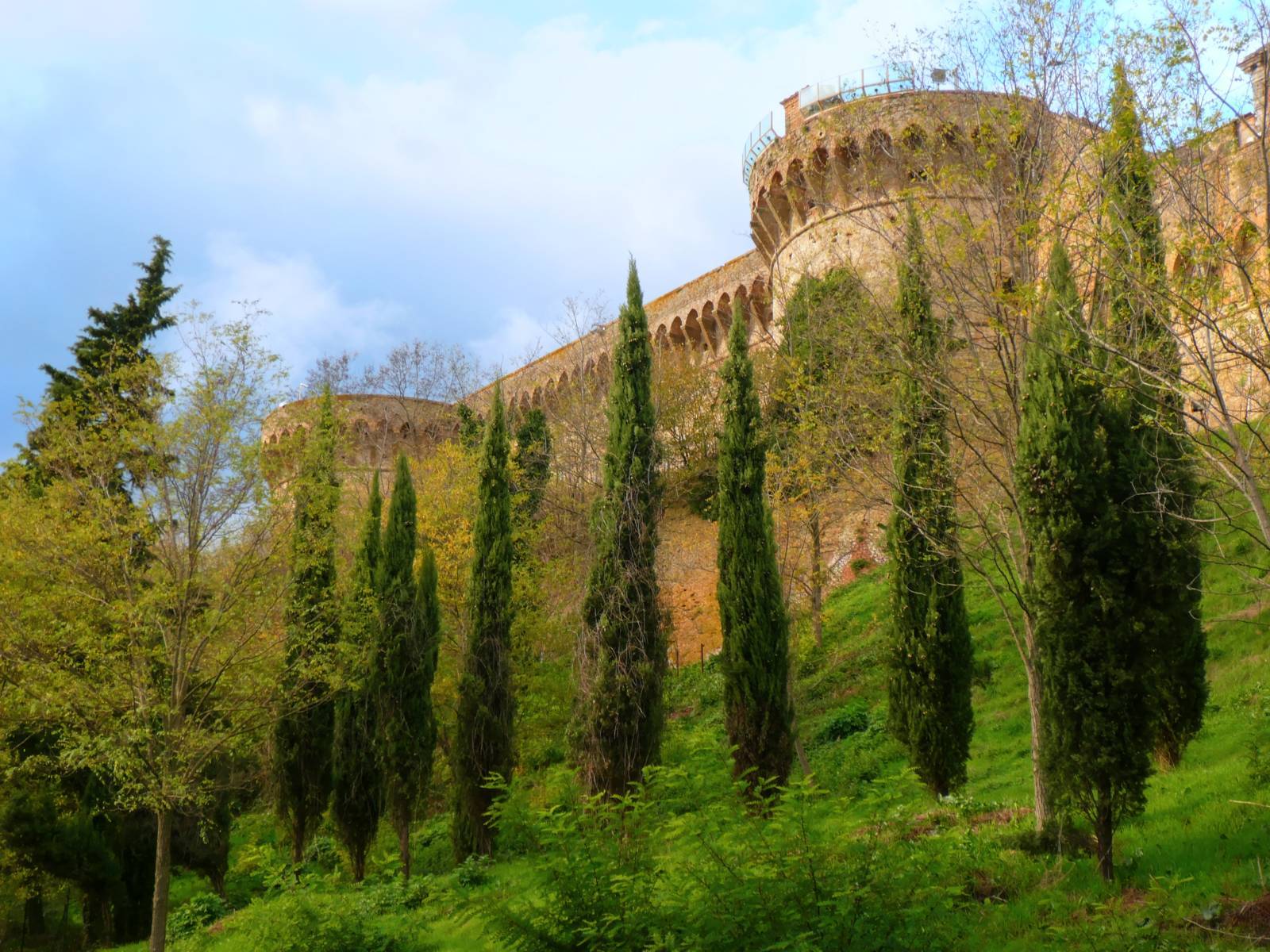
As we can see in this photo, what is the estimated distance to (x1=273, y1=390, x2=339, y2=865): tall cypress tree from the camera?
13.5 metres

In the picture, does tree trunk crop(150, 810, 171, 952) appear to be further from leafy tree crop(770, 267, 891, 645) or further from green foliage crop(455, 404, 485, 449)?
green foliage crop(455, 404, 485, 449)

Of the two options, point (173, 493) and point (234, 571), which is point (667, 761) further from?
point (173, 493)

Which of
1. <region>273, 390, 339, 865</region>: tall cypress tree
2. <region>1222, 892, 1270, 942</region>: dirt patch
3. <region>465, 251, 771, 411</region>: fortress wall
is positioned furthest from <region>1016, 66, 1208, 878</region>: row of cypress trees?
<region>465, 251, 771, 411</region>: fortress wall

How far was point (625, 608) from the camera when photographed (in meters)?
14.1

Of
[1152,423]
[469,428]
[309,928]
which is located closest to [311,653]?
[309,928]

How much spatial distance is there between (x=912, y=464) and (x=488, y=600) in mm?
7675

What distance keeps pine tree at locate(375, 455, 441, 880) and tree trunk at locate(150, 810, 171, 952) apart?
4292mm

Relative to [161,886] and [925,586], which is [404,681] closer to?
[161,886]

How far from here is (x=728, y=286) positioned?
31531 millimetres

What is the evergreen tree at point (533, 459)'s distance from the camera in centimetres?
2491

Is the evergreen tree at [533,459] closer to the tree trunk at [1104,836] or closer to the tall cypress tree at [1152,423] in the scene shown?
the tall cypress tree at [1152,423]

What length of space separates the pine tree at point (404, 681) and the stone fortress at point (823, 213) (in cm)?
324

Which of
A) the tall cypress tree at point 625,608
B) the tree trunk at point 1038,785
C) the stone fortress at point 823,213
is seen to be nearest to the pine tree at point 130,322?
the stone fortress at point 823,213

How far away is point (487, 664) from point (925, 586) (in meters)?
7.21
